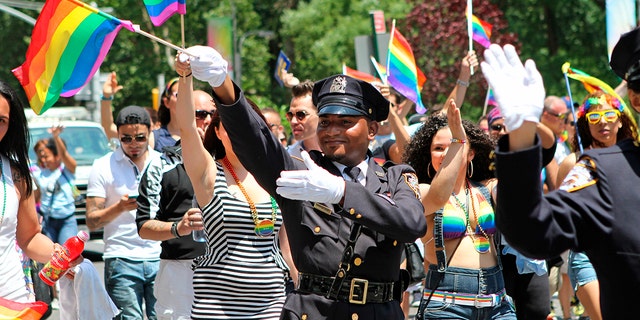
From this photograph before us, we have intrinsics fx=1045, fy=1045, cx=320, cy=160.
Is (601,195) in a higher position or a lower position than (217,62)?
lower

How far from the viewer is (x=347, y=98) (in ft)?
14.2

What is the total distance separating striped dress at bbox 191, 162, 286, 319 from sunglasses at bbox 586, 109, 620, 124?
119 inches

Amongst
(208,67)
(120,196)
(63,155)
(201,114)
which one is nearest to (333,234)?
(208,67)

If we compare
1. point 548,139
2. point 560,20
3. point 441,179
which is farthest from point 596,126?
point 560,20

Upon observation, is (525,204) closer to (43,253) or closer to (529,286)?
(43,253)

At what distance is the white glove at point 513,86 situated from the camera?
2934mm

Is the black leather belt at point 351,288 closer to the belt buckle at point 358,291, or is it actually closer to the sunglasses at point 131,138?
the belt buckle at point 358,291

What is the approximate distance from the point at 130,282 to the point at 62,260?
2400 mm

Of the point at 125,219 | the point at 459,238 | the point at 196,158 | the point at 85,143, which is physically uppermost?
the point at 85,143

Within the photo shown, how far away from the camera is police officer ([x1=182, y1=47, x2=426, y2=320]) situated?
3.92 meters

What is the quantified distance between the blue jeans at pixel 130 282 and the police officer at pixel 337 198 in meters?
3.36

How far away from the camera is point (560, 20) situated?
95.1 feet

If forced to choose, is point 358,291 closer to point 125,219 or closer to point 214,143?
point 214,143

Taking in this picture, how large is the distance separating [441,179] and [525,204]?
2622mm
